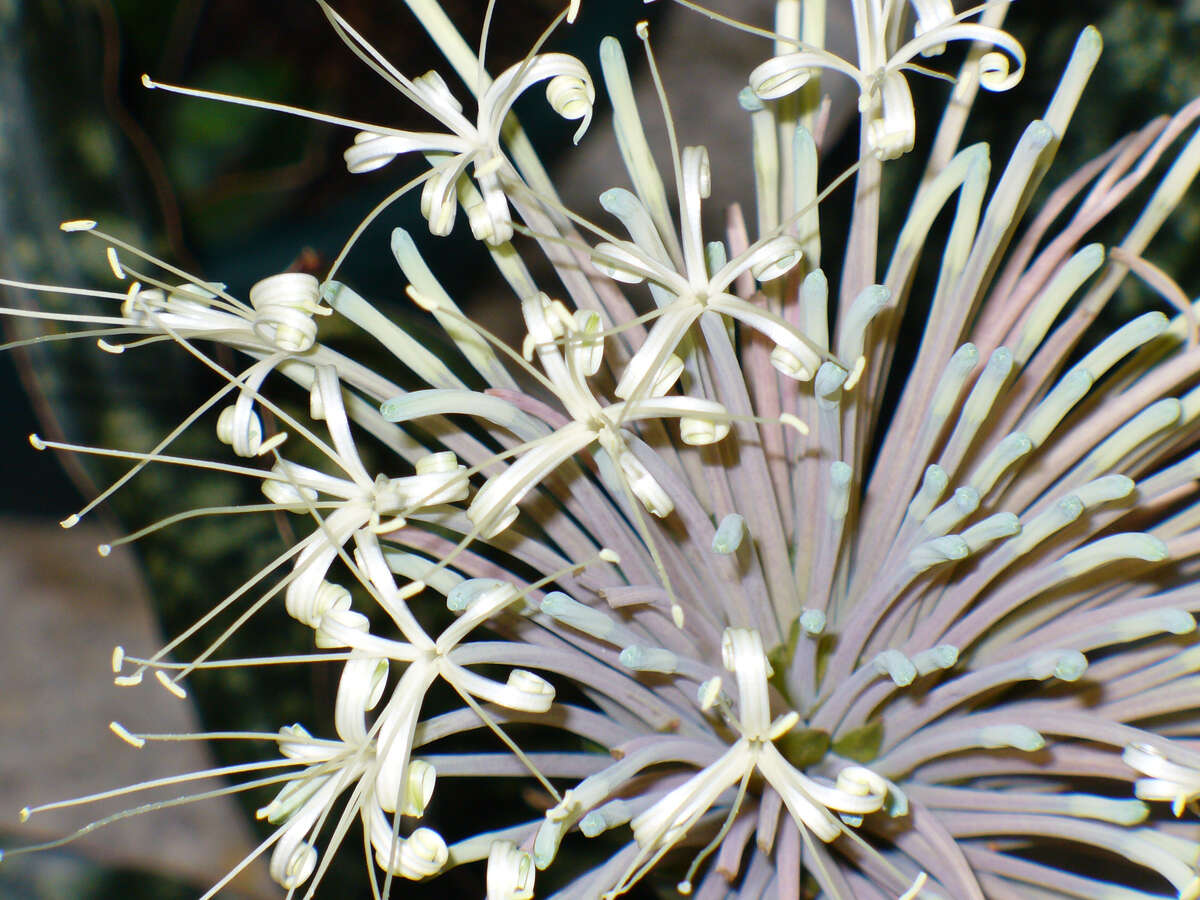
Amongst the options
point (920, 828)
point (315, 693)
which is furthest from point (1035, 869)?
point (315, 693)

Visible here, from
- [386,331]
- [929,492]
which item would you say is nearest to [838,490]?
[929,492]

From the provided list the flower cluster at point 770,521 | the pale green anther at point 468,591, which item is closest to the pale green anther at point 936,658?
the flower cluster at point 770,521

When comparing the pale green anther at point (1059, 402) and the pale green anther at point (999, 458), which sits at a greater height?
the pale green anther at point (1059, 402)

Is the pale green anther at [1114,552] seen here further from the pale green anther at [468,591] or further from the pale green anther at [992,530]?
the pale green anther at [468,591]

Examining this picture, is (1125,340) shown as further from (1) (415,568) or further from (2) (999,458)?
(1) (415,568)

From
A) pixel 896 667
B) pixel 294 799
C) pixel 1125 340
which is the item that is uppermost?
pixel 1125 340
